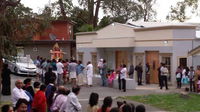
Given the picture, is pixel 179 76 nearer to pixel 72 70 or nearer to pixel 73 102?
pixel 72 70

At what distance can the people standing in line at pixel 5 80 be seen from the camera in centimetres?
Answer: 2074

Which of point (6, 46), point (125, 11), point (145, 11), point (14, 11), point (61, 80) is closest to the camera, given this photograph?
point (6, 46)

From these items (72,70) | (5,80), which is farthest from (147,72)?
(5,80)

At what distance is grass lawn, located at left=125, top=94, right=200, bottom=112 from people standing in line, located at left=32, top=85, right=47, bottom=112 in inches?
312

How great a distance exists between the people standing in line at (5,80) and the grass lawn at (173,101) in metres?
5.96

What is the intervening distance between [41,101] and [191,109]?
860 cm

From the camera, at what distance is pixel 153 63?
29.9 m

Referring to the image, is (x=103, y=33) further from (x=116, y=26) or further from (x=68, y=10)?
(x=68, y=10)

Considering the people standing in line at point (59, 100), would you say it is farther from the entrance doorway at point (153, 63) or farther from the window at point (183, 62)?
the entrance doorway at point (153, 63)

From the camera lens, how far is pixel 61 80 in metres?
28.1

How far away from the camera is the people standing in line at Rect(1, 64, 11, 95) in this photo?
68.0 feet

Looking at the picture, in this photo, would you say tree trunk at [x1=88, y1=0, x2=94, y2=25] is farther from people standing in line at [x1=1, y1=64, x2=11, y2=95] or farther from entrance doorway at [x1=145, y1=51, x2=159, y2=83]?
people standing in line at [x1=1, y1=64, x2=11, y2=95]

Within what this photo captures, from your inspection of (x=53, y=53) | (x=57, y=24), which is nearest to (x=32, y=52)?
(x=57, y=24)

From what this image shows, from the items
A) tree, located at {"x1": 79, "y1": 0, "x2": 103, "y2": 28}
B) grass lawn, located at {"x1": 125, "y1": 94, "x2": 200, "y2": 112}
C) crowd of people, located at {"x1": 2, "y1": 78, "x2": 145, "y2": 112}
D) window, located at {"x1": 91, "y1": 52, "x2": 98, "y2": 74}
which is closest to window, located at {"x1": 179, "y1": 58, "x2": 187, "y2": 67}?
grass lawn, located at {"x1": 125, "y1": 94, "x2": 200, "y2": 112}
